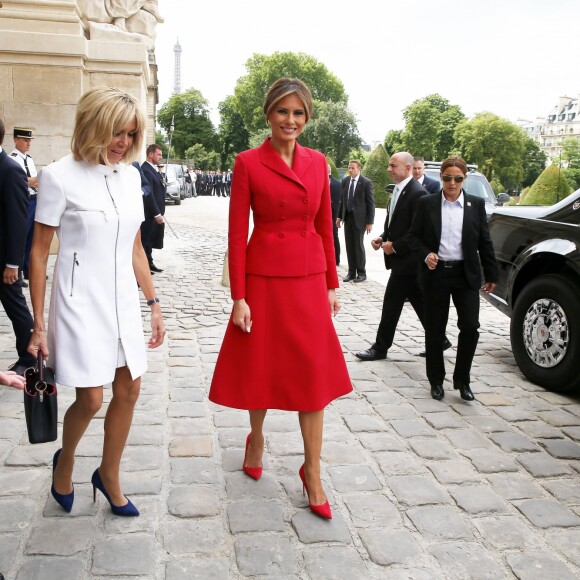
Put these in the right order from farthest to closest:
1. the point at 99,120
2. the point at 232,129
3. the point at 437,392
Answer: the point at 232,129, the point at 437,392, the point at 99,120

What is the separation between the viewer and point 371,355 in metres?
7.00

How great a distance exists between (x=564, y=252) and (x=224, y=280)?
6143 mm

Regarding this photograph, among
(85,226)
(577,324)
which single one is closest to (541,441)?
(577,324)

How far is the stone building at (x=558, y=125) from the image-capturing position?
165625mm

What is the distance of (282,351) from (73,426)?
1.08 metres

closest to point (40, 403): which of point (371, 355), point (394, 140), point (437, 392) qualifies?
point (437, 392)

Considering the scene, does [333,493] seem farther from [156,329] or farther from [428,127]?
[428,127]

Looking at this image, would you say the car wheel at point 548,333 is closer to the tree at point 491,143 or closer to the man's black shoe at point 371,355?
the man's black shoe at point 371,355

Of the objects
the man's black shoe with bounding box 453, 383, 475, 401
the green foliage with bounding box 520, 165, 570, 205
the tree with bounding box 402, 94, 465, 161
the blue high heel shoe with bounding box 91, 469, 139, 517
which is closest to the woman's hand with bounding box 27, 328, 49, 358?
the blue high heel shoe with bounding box 91, 469, 139, 517

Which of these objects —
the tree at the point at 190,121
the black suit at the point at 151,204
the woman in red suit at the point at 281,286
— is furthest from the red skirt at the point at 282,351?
the tree at the point at 190,121

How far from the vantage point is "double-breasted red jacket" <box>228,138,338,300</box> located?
3562 millimetres

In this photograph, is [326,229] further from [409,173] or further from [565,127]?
[565,127]

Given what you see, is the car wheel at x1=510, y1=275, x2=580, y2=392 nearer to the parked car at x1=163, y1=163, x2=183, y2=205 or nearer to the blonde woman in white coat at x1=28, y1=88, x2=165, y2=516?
the blonde woman in white coat at x1=28, y1=88, x2=165, y2=516

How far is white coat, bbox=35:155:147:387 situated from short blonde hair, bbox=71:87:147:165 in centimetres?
9
